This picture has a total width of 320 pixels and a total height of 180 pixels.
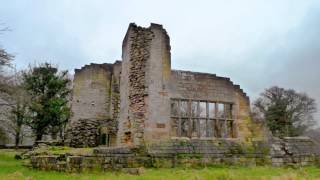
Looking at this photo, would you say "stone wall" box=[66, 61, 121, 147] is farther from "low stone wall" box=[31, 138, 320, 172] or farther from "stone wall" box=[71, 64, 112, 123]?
"low stone wall" box=[31, 138, 320, 172]

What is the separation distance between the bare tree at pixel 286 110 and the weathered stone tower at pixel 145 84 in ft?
82.7

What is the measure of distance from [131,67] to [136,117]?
2.46 meters

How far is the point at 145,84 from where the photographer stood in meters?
15.9

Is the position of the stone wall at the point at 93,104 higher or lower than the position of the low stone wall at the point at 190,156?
higher

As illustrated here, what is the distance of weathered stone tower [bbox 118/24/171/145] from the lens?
15.6m

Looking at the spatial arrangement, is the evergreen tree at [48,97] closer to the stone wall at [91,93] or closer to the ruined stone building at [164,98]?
the stone wall at [91,93]

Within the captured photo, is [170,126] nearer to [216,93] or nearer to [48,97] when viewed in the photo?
[216,93]

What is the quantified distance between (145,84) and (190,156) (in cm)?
390

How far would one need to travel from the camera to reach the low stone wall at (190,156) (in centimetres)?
1259

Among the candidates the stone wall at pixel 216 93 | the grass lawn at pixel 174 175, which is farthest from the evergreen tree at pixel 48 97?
the grass lawn at pixel 174 175

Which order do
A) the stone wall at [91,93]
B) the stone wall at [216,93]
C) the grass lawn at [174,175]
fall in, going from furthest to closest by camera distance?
1. the stone wall at [91,93]
2. the stone wall at [216,93]
3. the grass lawn at [174,175]

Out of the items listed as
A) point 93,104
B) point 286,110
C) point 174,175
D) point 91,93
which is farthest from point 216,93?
point 286,110

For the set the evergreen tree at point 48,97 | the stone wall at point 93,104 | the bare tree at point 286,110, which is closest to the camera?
the stone wall at point 93,104

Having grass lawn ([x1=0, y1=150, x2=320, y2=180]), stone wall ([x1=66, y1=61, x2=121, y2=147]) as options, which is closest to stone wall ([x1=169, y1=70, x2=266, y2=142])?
grass lawn ([x1=0, y1=150, x2=320, y2=180])
